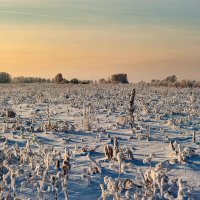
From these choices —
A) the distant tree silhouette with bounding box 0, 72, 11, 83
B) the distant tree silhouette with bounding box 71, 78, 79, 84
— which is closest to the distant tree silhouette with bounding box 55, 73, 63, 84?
the distant tree silhouette with bounding box 71, 78, 79, 84

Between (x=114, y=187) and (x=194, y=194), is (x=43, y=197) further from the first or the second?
(x=194, y=194)

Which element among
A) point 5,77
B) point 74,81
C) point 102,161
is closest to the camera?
point 102,161

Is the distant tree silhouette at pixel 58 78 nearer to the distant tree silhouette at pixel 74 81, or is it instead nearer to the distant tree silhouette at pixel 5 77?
the distant tree silhouette at pixel 74 81

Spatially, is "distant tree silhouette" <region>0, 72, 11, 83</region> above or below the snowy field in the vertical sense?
above

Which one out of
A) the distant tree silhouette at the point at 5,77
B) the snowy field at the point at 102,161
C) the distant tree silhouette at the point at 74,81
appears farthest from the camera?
the distant tree silhouette at the point at 5,77

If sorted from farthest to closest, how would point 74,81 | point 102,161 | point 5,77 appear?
point 5,77 → point 74,81 → point 102,161

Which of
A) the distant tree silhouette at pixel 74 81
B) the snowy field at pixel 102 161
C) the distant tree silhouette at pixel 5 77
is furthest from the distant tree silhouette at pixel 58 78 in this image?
the snowy field at pixel 102 161

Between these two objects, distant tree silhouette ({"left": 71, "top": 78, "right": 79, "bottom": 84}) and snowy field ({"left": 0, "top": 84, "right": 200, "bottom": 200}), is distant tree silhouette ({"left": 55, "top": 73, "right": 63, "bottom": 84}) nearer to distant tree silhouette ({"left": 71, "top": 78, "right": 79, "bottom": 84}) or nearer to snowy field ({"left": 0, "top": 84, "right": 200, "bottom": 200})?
distant tree silhouette ({"left": 71, "top": 78, "right": 79, "bottom": 84})

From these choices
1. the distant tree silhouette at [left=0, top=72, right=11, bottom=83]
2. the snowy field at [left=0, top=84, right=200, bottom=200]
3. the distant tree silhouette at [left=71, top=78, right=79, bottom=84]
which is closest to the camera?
the snowy field at [left=0, top=84, right=200, bottom=200]

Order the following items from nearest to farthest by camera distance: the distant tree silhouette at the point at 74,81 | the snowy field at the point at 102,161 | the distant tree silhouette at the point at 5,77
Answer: the snowy field at the point at 102,161, the distant tree silhouette at the point at 74,81, the distant tree silhouette at the point at 5,77

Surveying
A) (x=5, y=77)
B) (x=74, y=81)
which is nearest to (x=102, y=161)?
(x=74, y=81)

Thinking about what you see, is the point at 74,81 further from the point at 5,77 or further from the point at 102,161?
the point at 102,161

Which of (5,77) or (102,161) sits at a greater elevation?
(5,77)

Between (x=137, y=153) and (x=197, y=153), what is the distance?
1.07 metres
